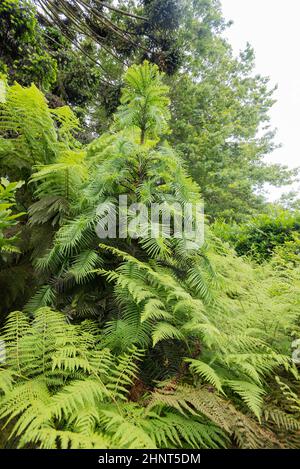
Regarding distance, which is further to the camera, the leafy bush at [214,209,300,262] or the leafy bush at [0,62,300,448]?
the leafy bush at [214,209,300,262]

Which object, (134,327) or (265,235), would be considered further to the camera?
(265,235)

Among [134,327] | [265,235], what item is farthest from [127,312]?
[265,235]

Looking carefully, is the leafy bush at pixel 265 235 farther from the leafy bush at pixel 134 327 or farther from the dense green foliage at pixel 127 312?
the leafy bush at pixel 134 327

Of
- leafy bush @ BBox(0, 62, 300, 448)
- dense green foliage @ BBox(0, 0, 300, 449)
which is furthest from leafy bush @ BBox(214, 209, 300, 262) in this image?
leafy bush @ BBox(0, 62, 300, 448)

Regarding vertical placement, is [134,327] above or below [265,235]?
below

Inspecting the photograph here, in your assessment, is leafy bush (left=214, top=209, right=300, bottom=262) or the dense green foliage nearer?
the dense green foliage

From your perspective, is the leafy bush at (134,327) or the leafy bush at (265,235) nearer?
the leafy bush at (134,327)

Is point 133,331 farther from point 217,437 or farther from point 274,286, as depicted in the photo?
point 274,286

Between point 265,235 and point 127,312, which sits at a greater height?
point 265,235

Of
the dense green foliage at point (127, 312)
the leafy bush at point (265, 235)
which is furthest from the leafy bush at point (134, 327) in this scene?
the leafy bush at point (265, 235)

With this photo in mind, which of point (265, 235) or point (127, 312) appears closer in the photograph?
point (127, 312)

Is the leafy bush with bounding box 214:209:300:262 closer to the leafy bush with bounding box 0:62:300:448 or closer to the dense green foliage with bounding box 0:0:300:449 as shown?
the dense green foliage with bounding box 0:0:300:449

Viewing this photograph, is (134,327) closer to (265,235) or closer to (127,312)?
(127,312)

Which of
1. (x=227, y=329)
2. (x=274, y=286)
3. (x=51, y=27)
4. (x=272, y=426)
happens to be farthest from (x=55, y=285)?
(x=51, y=27)
